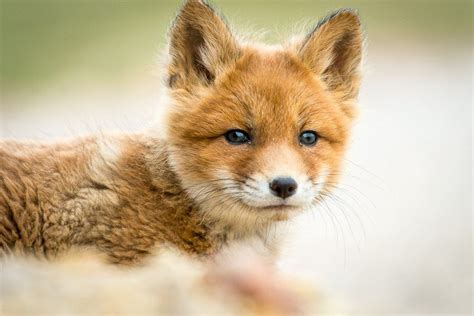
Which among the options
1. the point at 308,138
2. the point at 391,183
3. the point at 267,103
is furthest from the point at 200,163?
the point at 391,183

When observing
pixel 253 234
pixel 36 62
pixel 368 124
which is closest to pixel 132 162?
pixel 253 234

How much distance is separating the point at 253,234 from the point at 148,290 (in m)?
2.21

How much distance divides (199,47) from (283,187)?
159cm

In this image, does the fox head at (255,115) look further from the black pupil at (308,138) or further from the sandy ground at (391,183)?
the sandy ground at (391,183)

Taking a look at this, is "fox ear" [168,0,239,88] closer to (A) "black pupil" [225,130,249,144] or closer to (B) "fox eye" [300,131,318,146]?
(A) "black pupil" [225,130,249,144]

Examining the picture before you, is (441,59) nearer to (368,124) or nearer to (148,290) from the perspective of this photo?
(368,124)

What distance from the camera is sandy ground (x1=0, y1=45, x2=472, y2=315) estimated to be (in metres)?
8.02

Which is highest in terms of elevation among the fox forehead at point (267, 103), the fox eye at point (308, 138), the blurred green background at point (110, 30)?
the blurred green background at point (110, 30)

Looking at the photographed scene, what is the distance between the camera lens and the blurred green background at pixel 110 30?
20422 millimetres

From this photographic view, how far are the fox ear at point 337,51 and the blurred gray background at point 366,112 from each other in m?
0.38

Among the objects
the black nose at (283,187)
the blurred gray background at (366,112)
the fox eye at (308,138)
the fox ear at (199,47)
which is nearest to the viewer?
the black nose at (283,187)

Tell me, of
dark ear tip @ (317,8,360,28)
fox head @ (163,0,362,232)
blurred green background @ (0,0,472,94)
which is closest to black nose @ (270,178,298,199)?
fox head @ (163,0,362,232)

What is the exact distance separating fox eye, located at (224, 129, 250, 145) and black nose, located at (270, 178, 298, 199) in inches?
19.7

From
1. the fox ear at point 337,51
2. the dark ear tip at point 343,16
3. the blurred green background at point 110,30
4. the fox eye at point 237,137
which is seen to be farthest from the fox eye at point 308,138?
the blurred green background at point 110,30
